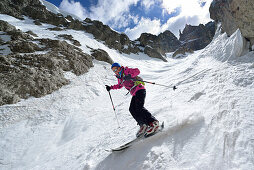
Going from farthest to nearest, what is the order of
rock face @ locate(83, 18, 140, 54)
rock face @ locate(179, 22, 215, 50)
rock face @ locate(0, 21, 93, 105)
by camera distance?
rock face @ locate(179, 22, 215, 50), rock face @ locate(83, 18, 140, 54), rock face @ locate(0, 21, 93, 105)

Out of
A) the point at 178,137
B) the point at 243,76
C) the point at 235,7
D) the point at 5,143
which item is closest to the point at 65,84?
the point at 5,143

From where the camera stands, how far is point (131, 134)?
4539mm

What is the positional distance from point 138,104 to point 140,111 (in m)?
0.22

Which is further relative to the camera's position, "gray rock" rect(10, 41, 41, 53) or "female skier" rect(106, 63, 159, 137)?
"gray rock" rect(10, 41, 41, 53)

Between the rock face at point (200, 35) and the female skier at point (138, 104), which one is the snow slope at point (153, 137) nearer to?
the female skier at point (138, 104)

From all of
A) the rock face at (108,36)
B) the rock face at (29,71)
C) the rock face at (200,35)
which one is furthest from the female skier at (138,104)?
the rock face at (200,35)

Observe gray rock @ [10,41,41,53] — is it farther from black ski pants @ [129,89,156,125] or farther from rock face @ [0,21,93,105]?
black ski pants @ [129,89,156,125]

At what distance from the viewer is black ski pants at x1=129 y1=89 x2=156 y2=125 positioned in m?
3.84

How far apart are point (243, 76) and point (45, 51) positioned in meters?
16.7

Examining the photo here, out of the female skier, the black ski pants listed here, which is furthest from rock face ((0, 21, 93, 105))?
the black ski pants

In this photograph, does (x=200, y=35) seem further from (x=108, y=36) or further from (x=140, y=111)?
(x=140, y=111)

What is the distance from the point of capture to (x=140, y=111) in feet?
12.9

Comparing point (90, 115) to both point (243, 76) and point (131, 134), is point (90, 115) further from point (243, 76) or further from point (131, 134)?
point (243, 76)

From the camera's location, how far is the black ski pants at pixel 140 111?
384 centimetres
